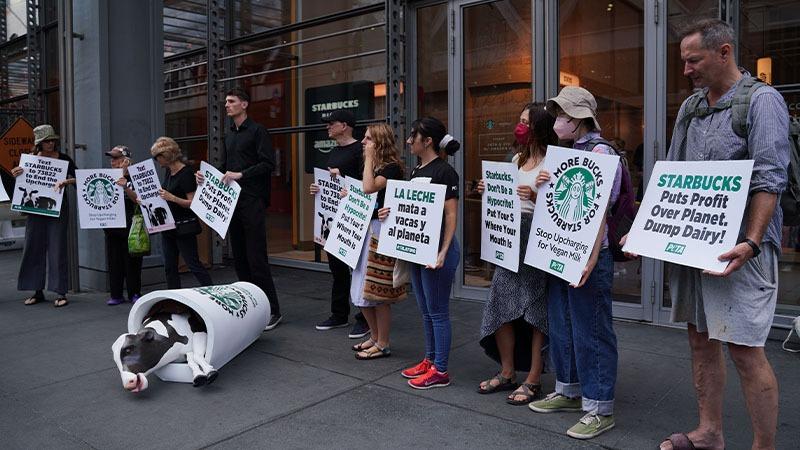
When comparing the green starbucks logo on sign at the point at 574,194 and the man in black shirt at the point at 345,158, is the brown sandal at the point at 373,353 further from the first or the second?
the green starbucks logo on sign at the point at 574,194

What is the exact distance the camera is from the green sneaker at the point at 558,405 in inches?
151

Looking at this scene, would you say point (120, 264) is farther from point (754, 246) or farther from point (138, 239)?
point (754, 246)

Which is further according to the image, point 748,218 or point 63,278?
point 63,278

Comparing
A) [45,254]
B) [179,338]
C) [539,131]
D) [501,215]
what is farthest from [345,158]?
[45,254]

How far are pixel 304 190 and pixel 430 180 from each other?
19.5ft

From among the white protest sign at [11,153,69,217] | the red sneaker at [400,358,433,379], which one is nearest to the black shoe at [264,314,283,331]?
the red sneaker at [400,358,433,379]

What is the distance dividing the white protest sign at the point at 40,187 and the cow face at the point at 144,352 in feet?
11.8

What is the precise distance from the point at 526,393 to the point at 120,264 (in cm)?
508

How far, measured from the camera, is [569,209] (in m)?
3.52

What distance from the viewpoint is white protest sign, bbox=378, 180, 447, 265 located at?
13.6ft

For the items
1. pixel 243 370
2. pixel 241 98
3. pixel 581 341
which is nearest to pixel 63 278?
pixel 241 98

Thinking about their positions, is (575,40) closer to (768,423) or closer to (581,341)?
(581,341)

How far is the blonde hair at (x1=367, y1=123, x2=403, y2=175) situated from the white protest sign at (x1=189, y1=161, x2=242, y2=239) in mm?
1523

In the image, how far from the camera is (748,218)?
2809 mm
